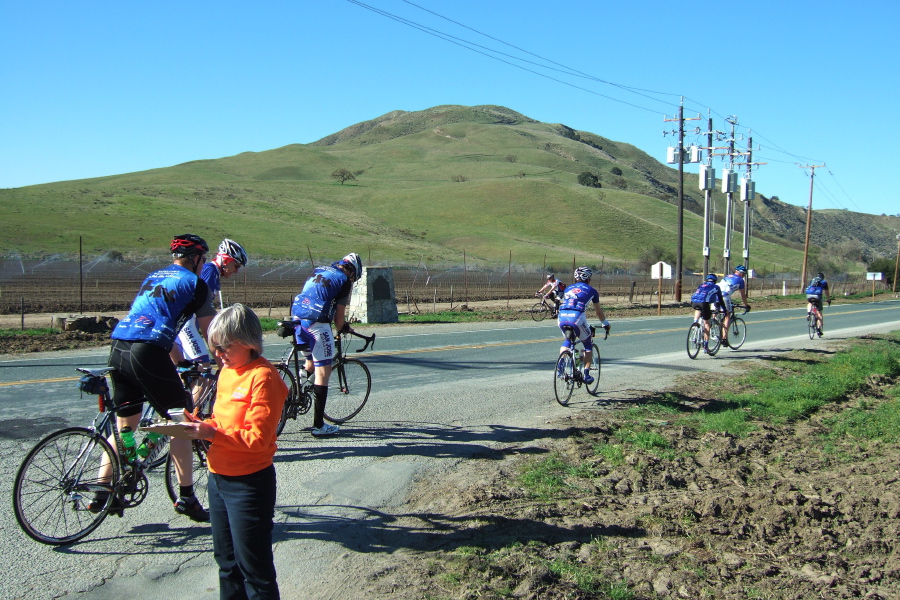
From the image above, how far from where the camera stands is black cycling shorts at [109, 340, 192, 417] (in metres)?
4.58

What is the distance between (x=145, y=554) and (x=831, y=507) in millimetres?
4886

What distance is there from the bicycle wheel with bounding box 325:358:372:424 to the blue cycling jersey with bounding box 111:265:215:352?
340cm

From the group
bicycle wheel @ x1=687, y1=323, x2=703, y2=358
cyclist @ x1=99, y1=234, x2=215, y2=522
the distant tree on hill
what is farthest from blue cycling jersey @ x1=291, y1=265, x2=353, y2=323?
the distant tree on hill

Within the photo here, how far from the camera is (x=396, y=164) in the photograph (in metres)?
162

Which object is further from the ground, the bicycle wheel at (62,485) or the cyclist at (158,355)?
the cyclist at (158,355)

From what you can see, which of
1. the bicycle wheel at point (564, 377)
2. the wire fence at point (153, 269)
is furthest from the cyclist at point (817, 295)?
the bicycle wheel at point (564, 377)

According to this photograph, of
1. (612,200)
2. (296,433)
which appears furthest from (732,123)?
(612,200)

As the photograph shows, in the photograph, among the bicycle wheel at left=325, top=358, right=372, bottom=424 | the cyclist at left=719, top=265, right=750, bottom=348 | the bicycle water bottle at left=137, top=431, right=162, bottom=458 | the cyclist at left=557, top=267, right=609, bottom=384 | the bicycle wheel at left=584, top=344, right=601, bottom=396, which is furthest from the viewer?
the cyclist at left=719, top=265, right=750, bottom=348

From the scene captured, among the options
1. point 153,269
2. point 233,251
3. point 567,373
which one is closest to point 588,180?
point 153,269

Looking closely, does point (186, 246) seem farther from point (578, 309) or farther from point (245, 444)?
point (578, 309)

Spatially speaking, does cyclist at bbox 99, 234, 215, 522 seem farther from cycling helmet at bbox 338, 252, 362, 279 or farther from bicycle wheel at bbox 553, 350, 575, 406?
bicycle wheel at bbox 553, 350, 575, 406

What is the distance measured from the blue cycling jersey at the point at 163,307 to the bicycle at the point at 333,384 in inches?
86.6

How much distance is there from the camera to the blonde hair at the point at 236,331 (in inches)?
129

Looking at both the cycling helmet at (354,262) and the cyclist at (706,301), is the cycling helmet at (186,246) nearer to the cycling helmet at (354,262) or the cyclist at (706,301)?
the cycling helmet at (354,262)
